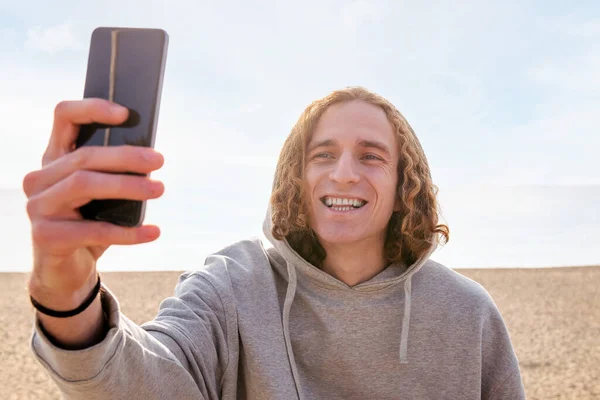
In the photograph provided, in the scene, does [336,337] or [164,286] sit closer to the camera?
[336,337]

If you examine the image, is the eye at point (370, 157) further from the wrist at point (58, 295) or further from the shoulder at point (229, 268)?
the wrist at point (58, 295)

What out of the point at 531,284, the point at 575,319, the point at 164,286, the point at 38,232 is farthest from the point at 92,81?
the point at 531,284

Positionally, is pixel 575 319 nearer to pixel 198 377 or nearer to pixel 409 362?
pixel 409 362

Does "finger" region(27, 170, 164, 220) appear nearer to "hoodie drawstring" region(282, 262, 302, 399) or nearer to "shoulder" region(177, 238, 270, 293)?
"shoulder" region(177, 238, 270, 293)

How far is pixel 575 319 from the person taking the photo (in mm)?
14992

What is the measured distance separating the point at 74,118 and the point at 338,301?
187 cm

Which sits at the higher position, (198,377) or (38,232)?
(38,232)

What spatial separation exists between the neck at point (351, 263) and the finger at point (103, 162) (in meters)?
1.86

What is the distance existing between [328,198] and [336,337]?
0.74 m

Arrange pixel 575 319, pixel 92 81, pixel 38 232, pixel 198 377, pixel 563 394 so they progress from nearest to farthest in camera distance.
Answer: pixel 38 232 → pixel 92 81 → pixel 198 377 → pixel 563 394 → pixel 575 319

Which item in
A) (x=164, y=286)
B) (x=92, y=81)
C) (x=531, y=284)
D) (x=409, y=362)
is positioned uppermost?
(x=92, y=81)

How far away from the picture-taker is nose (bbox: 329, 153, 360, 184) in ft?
9.40

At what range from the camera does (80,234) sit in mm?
1252

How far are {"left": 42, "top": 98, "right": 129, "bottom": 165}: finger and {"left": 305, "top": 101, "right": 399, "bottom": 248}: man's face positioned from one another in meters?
1.71
